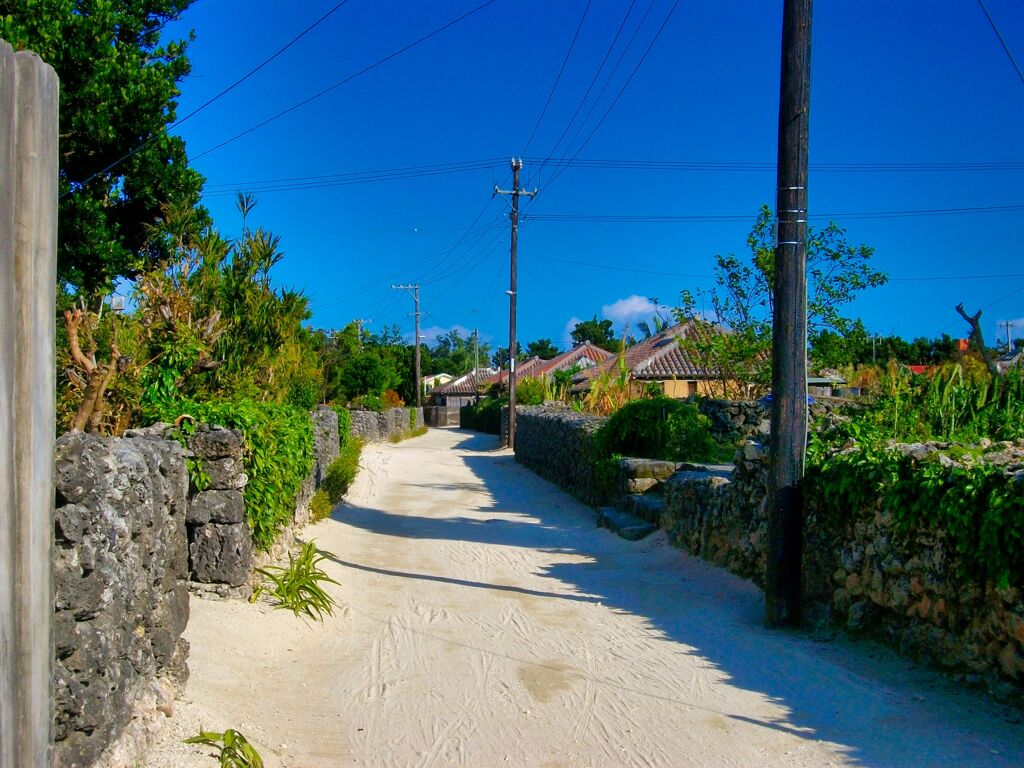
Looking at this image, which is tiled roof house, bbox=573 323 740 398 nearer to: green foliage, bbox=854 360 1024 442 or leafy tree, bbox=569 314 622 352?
green foliage, bbox=854 360 1024 442

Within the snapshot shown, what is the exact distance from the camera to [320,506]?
1295cm

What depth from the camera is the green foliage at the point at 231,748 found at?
4.29 meters

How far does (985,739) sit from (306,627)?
4957mm

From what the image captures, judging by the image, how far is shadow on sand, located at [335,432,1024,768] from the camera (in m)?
4.78

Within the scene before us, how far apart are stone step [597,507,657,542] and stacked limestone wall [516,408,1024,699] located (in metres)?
1.03

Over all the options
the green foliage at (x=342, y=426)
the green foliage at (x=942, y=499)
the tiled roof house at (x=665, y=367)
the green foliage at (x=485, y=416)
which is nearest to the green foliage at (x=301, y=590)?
the green foliage at (x=942, y=499)

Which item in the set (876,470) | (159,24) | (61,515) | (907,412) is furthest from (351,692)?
(159,24)

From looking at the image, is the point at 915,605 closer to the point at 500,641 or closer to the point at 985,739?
the point at 985,739

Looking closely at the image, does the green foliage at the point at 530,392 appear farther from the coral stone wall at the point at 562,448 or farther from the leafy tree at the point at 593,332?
the leafy tree at the point at 593,332

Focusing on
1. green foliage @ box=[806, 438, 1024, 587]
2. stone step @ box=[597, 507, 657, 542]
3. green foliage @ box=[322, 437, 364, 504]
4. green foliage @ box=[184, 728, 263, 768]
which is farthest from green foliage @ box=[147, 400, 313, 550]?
green foliage @ box=[322, 437, 364, 504]

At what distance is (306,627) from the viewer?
23.7 ft

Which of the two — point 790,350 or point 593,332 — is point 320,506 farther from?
point 593,332

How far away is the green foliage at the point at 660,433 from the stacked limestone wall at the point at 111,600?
10.6 metres

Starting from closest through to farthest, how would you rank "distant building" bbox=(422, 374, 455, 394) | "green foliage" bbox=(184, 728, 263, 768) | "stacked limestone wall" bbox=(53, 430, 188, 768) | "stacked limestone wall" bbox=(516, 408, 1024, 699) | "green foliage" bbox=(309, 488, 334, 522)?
1. "stacked limestone wall" bbox=(53, 430, 188, 768)
2. "green foliage" bbox=(184, 728, 263, 768)
3. "stacked limestone wall" bbox=(516, 408, 1024, 699)
4. "green foliage" bbox=(309, 488, 334, 522)
5. "distant building" bbox=(422, 374, 455, 394)
